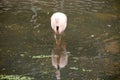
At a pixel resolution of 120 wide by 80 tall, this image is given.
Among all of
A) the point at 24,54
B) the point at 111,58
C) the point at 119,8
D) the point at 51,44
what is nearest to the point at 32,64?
the point at 24,54

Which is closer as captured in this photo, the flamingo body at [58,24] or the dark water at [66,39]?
the dark water at [66,39]

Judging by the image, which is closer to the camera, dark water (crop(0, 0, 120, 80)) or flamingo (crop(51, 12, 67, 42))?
dark water (crop(0, 0, 120, 80))

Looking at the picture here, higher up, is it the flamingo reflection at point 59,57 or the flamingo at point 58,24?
the flamingo at point 58,24

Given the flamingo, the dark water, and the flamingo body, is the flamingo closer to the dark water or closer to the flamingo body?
the flamingo body

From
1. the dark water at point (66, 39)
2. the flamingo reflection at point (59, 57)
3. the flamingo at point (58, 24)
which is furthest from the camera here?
the flamingo at point (58, 24)

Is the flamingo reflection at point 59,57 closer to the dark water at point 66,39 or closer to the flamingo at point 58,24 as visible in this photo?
the dark water at point 66,39

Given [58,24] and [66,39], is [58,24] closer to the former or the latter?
[58,24]

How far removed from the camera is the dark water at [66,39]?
9.73 metres

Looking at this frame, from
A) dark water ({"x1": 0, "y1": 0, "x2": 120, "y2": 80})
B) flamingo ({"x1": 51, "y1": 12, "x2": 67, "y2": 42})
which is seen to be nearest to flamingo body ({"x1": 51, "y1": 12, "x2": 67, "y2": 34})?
flamingo ({"x1": 51, "y1": 12, "x2": 67, "y2": 42})

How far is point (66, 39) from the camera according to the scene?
11.8 meters

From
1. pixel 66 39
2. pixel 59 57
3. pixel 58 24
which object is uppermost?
pixel 58 24

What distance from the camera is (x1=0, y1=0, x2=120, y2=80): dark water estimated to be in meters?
9.73

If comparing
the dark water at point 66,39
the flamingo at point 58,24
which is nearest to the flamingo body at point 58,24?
the flamingo at point 58,24

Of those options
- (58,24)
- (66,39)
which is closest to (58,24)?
(58,24)
